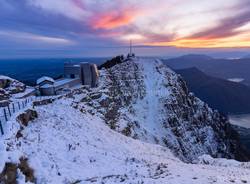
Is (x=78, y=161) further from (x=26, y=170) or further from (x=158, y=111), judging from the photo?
(x=158, y=111)

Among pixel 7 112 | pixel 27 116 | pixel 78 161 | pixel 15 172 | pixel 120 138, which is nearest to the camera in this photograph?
pixel 15 172

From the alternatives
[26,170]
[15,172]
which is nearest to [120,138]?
[26,170]

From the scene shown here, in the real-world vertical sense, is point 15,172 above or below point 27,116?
below

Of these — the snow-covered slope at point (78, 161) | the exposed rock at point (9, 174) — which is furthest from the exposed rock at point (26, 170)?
the exposed rock at point (9, 174)

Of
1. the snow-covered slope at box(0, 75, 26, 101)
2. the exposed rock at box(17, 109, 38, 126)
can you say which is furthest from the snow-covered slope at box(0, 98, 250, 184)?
the snow-covered slope at box(0, 75, 26, 101)

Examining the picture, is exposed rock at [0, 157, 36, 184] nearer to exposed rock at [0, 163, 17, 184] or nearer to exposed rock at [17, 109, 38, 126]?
exposed rock at [0, 163, 17, 184]

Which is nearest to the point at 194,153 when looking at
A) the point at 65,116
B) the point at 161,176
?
the point at 65,116

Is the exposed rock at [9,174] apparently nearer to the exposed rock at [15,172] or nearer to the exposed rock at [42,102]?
the exposed rock at [15,172]

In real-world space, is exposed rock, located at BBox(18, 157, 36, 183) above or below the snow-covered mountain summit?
above
